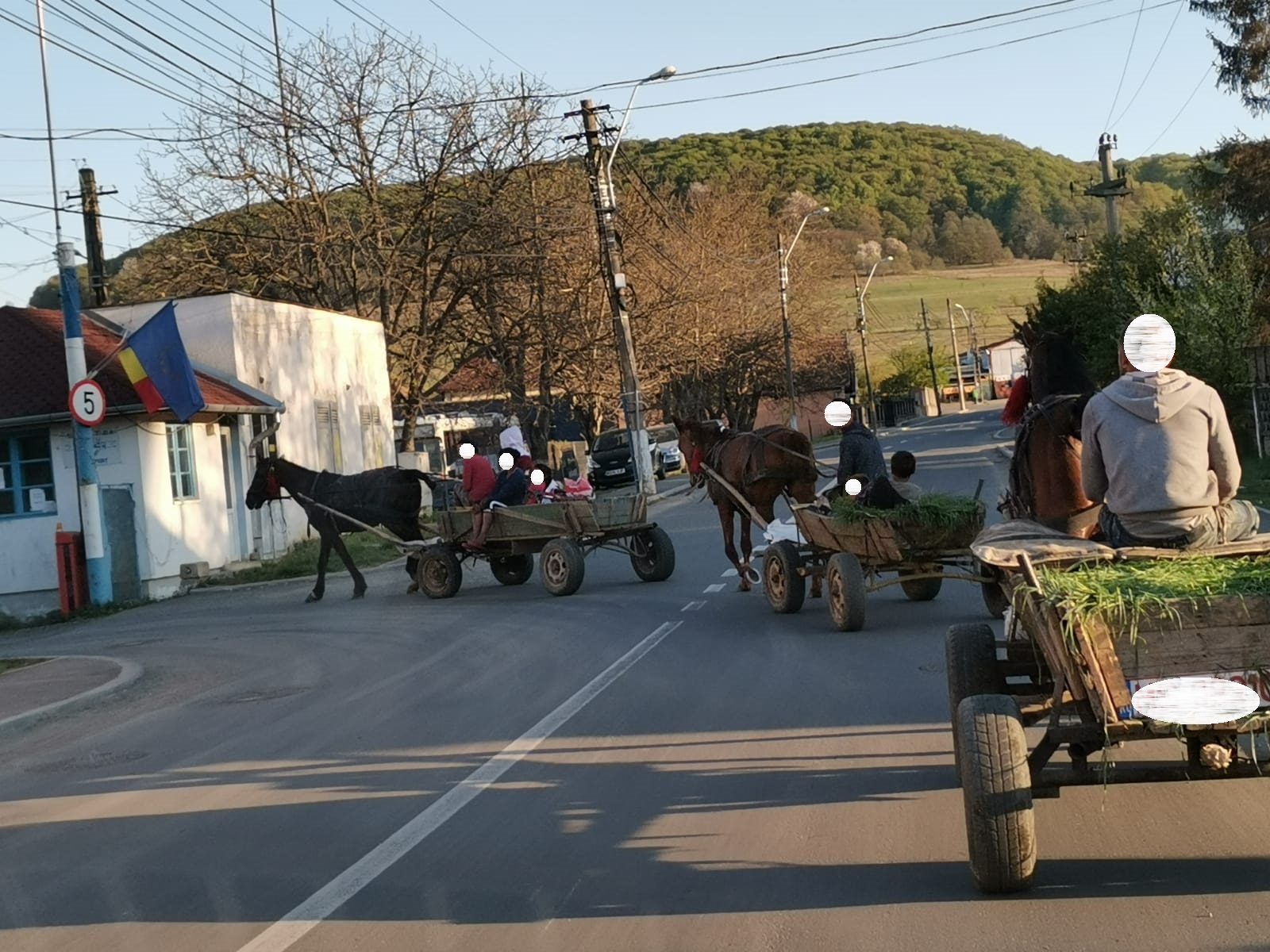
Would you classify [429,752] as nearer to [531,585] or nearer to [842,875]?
[842,875]

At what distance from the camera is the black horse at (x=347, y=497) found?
2047 centimetres

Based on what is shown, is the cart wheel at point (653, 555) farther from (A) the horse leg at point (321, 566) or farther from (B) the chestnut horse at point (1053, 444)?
(B) the chestnut horse at point (1053, 444)

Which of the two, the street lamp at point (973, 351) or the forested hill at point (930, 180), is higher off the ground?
the forested hill at point (930, 180)

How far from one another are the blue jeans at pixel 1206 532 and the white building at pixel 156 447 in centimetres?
1884

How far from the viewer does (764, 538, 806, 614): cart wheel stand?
13914mm

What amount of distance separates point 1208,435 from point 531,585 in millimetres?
14669

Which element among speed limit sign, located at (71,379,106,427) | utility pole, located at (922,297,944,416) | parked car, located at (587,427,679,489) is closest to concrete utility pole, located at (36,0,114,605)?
speed limit sign, located at (71,379,106,427)

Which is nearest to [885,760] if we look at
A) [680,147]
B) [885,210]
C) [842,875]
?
[842,875]

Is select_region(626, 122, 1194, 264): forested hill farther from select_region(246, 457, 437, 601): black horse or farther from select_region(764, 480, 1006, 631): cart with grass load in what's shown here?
select_region(764, 480, 1006, 631): cart with grass load

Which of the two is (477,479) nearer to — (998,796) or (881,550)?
(881,550)

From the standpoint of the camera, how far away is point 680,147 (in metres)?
104

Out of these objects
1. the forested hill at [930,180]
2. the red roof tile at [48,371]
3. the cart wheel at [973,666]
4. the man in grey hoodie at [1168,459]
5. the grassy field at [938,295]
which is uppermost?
the forested hill at [930,180]

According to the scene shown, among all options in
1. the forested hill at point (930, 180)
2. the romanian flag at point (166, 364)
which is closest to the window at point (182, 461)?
the romanian flag at point (166, 364)

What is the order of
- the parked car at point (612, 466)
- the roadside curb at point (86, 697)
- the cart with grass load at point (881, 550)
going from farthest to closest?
the parked car at point (612, 466)
the roadside curb at point (86, 697)
the cart with grass load at point (881, 550)
